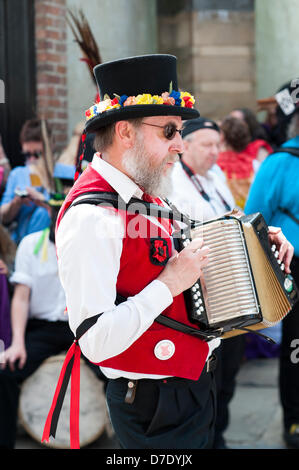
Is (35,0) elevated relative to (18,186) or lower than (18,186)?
elevated

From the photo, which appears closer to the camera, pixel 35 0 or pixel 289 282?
pixel 289 282

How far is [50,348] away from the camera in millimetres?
4070

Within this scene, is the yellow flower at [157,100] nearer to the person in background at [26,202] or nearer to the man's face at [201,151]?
the man's face at [201,151]

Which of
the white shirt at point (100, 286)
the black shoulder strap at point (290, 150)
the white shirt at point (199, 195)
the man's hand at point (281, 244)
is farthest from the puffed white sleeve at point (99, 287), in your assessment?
the black shoulder strap at point (290, 150)

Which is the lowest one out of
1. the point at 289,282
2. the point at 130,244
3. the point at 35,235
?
the point at 35,235

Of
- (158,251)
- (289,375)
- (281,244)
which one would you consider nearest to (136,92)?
(158,251)

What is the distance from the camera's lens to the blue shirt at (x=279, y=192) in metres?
3.82

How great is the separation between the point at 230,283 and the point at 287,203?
1642 millimetres

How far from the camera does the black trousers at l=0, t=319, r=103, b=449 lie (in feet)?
12.4

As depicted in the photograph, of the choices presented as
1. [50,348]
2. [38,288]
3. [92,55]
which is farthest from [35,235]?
[92,55]

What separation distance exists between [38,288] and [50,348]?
1.16 ft

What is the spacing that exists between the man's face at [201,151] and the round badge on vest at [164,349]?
205 centimetres

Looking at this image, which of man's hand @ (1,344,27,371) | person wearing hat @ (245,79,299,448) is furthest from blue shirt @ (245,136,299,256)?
man's hand @ (1,344,27,371)

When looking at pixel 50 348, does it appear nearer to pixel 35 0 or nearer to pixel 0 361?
pixel 0 361
